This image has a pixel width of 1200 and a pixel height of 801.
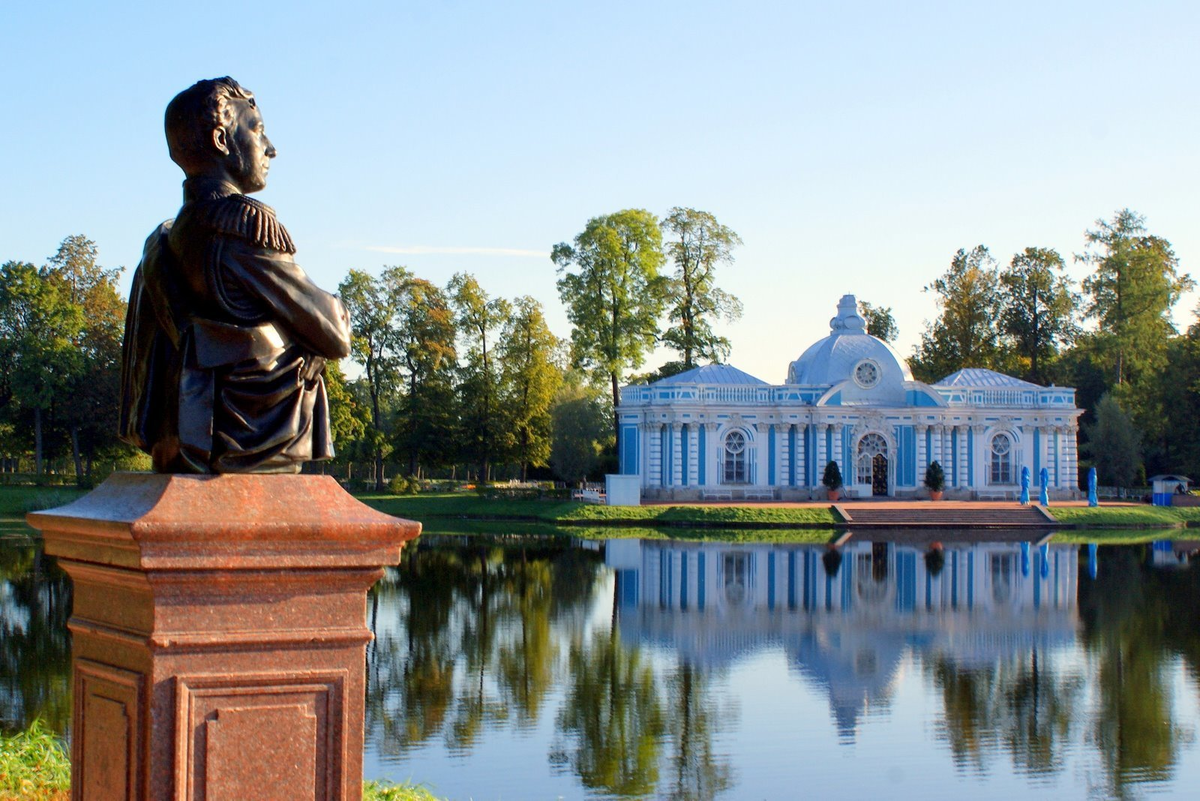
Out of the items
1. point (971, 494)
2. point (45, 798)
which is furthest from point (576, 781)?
point (971, 494)

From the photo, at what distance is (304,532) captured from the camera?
353 cm

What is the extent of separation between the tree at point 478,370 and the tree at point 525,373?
0.50 meters

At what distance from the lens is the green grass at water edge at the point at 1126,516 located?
3909 cm

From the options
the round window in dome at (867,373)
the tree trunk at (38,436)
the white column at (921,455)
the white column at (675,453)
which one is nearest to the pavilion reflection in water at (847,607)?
the white column at (675,453)

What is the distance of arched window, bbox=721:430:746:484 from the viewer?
4338 cm

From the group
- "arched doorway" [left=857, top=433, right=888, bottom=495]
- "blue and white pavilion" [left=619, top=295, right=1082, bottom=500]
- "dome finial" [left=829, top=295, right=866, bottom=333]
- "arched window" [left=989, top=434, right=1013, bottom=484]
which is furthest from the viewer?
"dome finial" [left=829, top=295, right=866, bottom=333]

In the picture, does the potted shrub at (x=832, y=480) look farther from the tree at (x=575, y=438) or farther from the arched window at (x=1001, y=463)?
the tree at (x=575, y=438)

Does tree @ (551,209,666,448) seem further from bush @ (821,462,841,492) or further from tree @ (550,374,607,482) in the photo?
bush @ (821,462,841,492)

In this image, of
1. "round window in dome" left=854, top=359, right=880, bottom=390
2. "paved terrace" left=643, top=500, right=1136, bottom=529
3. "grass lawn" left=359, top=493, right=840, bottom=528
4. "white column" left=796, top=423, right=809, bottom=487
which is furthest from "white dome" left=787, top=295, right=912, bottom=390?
"grass lawn" left=359, top=493, right=840, bottom=528

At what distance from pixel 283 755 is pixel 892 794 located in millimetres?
7447

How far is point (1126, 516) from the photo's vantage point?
39312 mm

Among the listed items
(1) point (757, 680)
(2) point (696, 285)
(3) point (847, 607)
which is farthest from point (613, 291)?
(1) point (757, 680)

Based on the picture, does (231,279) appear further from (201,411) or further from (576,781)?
(576,781)

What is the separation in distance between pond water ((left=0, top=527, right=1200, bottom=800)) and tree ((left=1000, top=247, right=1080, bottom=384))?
32.5 metres
